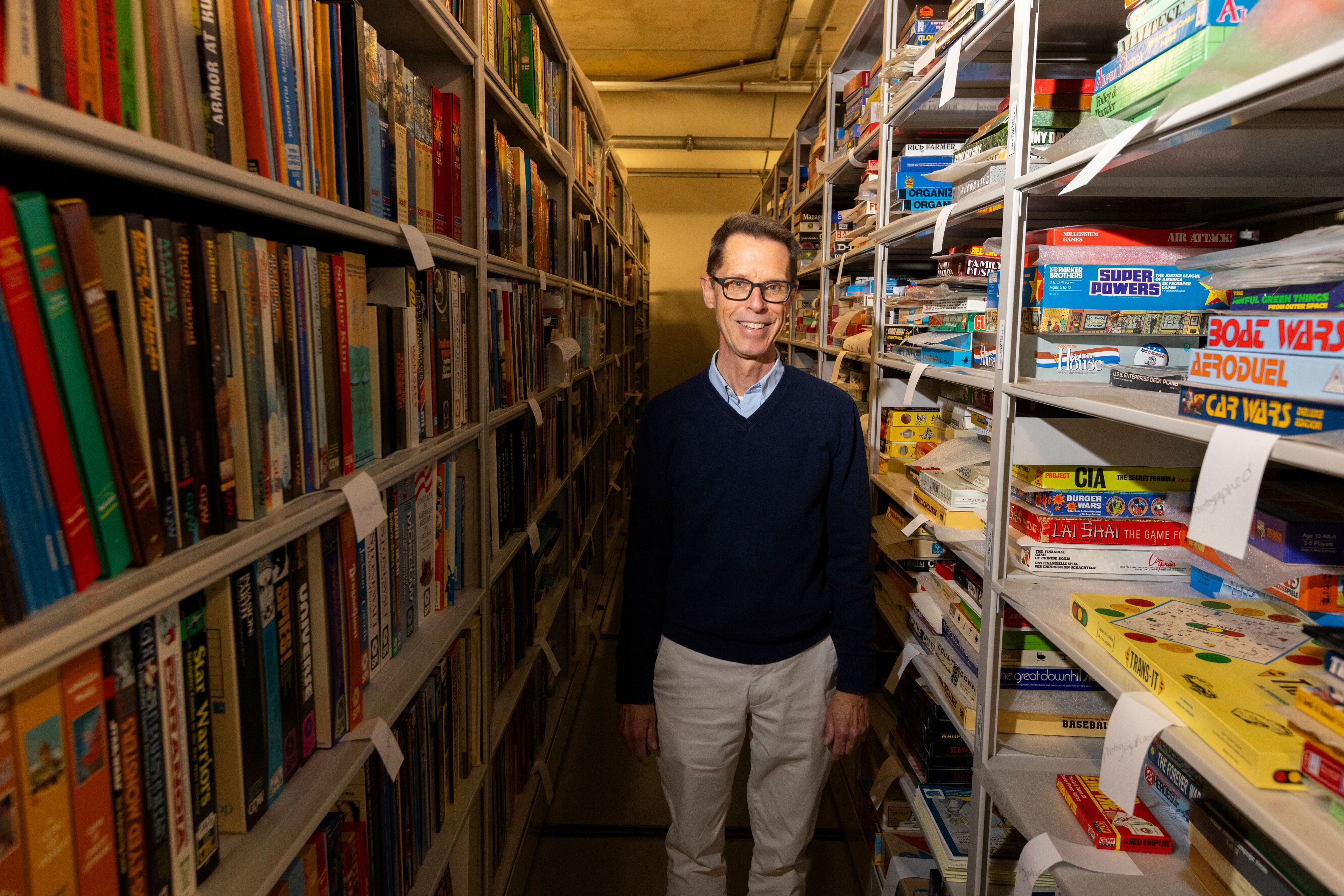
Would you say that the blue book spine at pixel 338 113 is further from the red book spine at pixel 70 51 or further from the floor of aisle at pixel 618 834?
the floor of aisle at pixel 618 834

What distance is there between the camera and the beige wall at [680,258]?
7289mm

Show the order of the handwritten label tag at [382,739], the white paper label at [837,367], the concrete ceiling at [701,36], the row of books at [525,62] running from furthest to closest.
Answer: the concrete ceiling at [701,36] → the white paper label at [837,367] → the row of books at [525,62] → the handwritten label tag at [382,739]

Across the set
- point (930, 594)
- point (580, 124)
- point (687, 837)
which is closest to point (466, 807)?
point (687, 837)

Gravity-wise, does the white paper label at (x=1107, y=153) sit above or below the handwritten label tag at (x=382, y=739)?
above

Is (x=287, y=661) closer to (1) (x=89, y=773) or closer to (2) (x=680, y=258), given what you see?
(1) (x=89, y=773)

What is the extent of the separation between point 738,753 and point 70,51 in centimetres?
164

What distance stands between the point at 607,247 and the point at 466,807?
340 centimetres

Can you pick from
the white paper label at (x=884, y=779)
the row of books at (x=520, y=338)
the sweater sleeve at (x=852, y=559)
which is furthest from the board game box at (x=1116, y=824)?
the row of books at (x=520, y=338)

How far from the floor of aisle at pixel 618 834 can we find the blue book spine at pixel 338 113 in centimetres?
196

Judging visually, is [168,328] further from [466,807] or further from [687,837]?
[687,837]

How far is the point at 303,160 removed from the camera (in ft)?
2.94

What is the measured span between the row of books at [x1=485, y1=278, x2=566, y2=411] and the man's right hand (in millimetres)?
769

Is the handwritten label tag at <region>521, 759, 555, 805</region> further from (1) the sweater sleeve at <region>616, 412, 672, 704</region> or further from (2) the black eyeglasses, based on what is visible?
(2) the black eyeglasses

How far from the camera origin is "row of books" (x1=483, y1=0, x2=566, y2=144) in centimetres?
178
